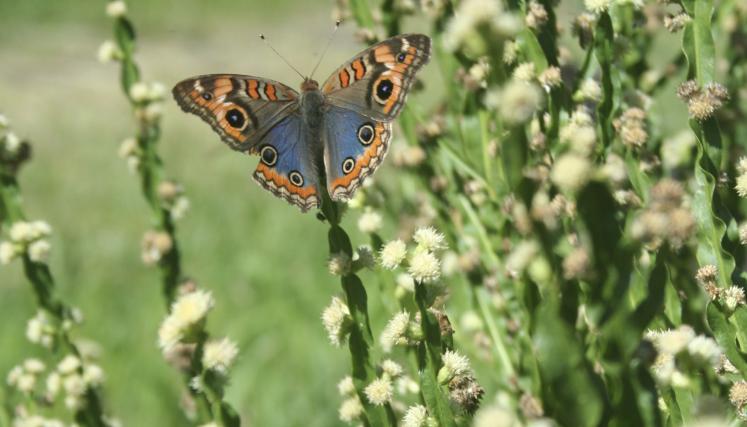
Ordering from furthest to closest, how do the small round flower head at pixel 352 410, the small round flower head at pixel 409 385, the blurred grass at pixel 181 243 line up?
the blurred grass at pixel 181 243, the small round flower head at pixel 409 385, the small round flower head at pixel 352 410

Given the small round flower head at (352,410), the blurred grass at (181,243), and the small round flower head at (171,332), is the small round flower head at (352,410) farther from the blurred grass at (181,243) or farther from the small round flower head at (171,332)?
the blurred grass at (181,243)

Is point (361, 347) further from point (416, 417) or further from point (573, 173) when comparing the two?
point (573, 173)

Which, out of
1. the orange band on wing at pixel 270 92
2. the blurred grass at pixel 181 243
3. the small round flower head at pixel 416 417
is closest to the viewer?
the small round flower head at pixel 416 417

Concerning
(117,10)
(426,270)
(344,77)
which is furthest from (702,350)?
(117,10)

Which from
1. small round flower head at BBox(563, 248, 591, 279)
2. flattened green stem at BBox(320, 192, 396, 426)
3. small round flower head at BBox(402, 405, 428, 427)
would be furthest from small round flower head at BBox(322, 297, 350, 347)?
small round flower head at BBox(563, 248, 591, 279)

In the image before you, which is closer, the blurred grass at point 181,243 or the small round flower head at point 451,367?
the small round flower head at point 451,367

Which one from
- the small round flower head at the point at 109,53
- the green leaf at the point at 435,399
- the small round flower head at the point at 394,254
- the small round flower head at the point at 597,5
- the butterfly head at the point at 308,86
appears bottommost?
the green leaf at the point at 435,399

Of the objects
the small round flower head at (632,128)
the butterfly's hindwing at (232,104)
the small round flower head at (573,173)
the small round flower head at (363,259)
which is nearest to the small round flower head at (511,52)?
the small round flower head at (632,128)

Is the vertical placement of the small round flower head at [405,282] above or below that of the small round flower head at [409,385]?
above
